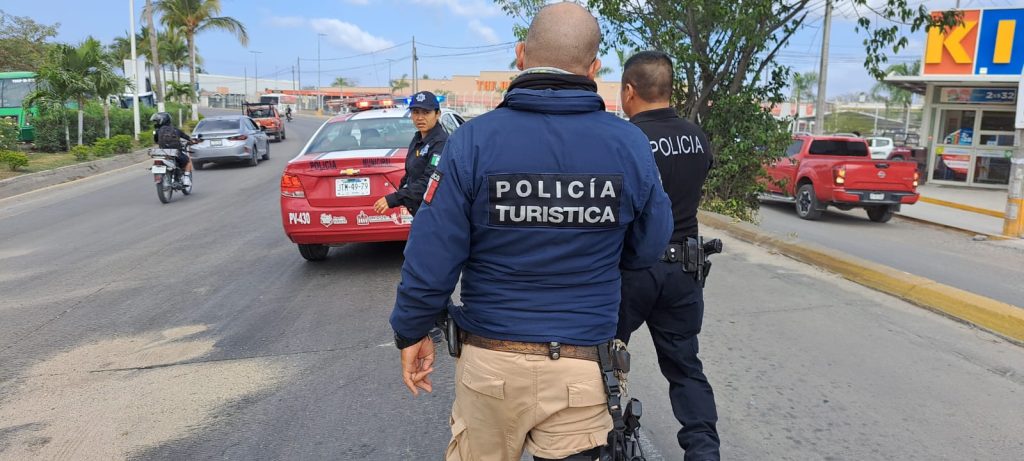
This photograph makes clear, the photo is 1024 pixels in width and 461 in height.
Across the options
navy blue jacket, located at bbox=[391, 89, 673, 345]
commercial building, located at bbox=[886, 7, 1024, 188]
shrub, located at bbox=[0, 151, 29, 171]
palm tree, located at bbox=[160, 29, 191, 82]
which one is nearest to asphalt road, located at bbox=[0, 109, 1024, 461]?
navy blue jacket, located at bbox=[391, 89, 673, 345]

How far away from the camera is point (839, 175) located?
13242 mm

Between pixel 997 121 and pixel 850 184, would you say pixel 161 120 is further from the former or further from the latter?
pixel 997 121

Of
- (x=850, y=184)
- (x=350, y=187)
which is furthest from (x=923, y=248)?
(x=350, y=187)

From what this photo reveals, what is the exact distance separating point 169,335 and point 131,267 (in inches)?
103

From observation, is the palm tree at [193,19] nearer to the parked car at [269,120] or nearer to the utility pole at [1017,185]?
the parked car at [269,120]

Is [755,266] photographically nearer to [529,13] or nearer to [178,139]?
[529,13]

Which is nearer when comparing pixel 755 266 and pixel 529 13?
pixel 755 266

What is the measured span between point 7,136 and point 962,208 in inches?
895

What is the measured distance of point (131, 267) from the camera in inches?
291

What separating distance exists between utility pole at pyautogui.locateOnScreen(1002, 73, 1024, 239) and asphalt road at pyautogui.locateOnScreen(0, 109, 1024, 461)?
5581mm

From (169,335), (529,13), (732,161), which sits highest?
(529,13)

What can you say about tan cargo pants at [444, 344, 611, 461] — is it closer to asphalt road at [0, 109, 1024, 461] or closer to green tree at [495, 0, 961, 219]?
asphalt road at [0, 109, 1024, 461]

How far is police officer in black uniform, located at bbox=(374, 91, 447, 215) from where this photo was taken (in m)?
5.57

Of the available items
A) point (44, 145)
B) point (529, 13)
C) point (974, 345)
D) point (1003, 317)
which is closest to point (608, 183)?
point (974, 345)
